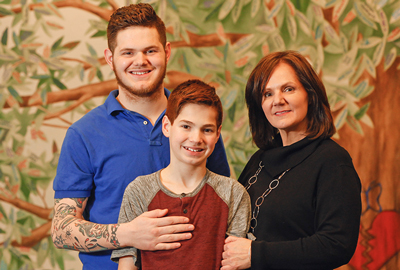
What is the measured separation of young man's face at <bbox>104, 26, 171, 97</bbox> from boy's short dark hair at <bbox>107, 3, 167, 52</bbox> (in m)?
0.02

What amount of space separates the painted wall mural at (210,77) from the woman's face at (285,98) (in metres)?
1.45

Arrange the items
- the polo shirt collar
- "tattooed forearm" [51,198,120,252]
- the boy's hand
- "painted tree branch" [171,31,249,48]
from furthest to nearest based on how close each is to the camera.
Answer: "painted tree branch" [171,31,249,48], the polo shirt collar, "tattooed forearm" [51,198,120,252], the boy's hand

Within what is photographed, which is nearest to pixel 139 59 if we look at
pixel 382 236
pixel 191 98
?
pixel 191 98

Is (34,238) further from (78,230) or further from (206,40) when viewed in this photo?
(206,40)

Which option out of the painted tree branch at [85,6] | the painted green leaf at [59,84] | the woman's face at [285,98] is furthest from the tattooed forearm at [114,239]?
the painted tree branch at [85,6]

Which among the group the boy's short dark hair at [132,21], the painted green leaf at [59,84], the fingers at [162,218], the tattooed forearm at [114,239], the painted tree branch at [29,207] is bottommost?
the tattooed forearm at [114,239]

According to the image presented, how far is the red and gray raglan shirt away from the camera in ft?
4.58

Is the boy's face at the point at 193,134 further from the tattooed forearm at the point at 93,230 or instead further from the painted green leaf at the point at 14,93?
the painted green leaf at the point at 14,93

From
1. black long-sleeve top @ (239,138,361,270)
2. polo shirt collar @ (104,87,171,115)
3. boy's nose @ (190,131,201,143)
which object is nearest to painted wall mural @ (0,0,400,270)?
polo shirt collar @ (104,87,171,115)

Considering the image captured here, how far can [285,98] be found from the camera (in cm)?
161

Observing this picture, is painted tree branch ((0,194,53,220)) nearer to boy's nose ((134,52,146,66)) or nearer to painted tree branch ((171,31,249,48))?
painted tree branch ((171,31,249,48))

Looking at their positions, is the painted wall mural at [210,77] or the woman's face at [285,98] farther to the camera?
the painted wall mural at [210,77]

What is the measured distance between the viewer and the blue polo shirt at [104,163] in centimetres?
164

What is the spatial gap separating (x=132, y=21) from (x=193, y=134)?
615 mm
